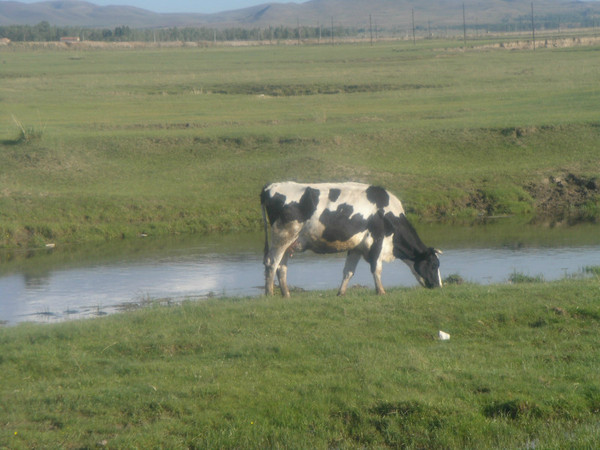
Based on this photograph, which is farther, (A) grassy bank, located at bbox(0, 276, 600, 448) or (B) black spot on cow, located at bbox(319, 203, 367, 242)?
(B) black spot on cow, located at bbox(319, 203, 367, 242)

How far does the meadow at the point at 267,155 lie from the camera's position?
24.2 meters

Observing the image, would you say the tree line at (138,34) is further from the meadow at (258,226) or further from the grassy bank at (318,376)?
the grassy bank at (318,376)

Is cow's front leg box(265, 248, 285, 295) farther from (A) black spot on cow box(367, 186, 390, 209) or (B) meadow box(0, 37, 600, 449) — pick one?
(A) black spot on cow box(367, 186, 390, 209)

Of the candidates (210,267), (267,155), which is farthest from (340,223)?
(267,155)

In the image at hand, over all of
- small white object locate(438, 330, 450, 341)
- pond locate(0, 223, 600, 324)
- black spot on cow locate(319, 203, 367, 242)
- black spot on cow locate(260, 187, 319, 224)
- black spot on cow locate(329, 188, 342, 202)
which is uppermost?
black spot on cow locate(329, 188, 342, 202)

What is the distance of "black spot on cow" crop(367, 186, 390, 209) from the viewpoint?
42.3 feet

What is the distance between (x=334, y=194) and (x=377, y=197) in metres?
0.74

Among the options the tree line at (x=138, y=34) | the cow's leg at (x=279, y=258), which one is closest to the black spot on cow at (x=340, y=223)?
the cow's leg at (x=279, y=258)

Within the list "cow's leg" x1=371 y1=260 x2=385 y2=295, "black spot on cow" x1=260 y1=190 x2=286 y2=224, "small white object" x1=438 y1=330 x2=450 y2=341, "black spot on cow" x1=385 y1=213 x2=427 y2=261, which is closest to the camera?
"small white object" x1=438 y1=330 x2=450 y2=341

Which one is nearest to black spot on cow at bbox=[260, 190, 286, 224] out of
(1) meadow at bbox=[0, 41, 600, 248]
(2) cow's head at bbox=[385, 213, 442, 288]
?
(2) cow's head at bbox=[385, 213, 442, 288]

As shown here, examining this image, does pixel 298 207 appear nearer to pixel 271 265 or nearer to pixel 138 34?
pixel 271 265

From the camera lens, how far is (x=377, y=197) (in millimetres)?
12961

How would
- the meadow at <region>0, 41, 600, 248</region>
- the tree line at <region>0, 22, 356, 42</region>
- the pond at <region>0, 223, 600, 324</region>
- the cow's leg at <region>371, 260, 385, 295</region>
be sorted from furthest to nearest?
the tree line at <region>0, 22, 356, 42</region> → the meadow at <region>0, 41, 600, 248</region> → the pond at <region>0, 223, 600, 324</region> → the cow's leg at <region>371, 260, 385, 295</region>

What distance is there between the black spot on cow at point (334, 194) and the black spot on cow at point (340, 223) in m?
→ 0.14
